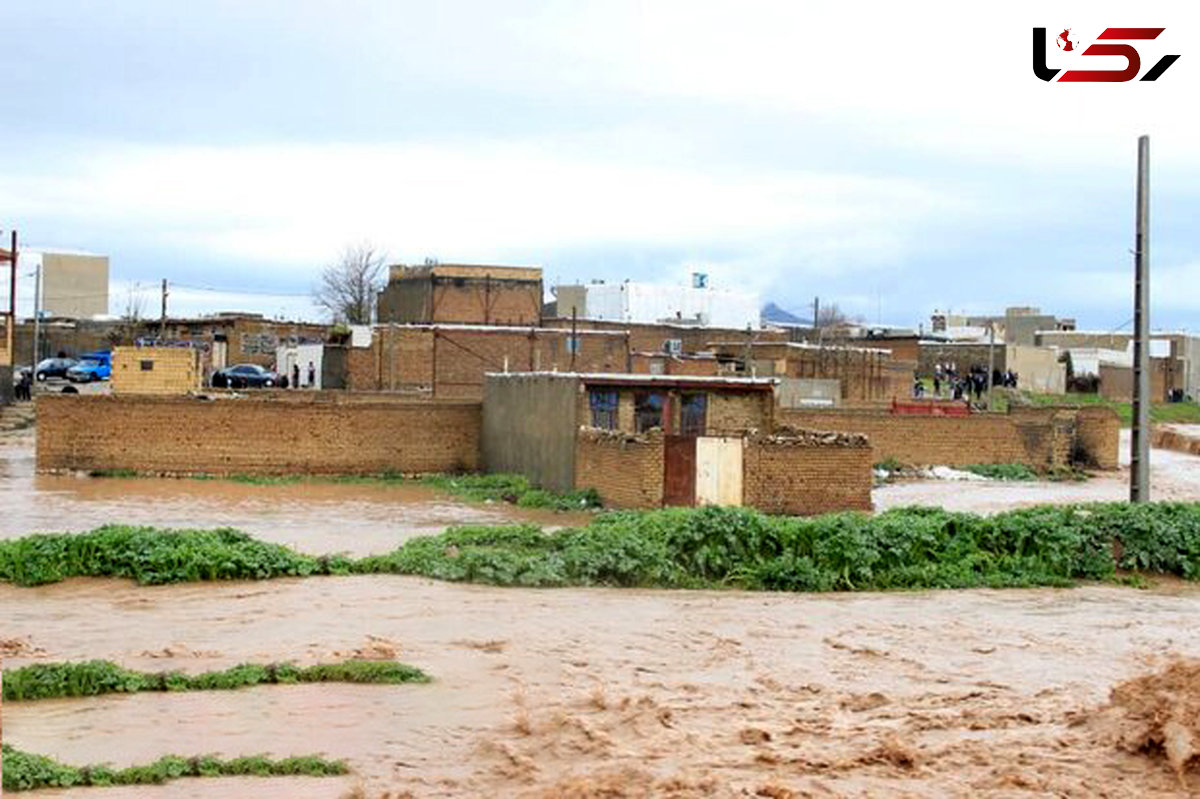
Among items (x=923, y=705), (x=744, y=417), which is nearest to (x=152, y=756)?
(x=923, y=705)

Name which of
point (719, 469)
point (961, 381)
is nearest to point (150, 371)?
point (719, 469)

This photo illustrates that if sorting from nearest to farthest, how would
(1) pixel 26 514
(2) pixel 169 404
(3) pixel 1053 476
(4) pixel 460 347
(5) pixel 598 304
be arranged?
(1) pixel 26 514, (2) pixel 169 404, (3) pixel 1053 476, (4) pixel 460 347, (5) pixel 598 304

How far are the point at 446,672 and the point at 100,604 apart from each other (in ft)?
19.1

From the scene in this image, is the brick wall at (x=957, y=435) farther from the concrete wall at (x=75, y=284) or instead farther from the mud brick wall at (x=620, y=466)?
the concrete wall at (x=75, y=284)

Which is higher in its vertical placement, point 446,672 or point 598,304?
point 598,304

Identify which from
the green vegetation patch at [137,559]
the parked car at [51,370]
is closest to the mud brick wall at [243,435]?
the green vegetation patch at [137,559]

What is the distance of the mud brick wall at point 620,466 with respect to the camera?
103ft

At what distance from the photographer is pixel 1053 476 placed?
47969 mm

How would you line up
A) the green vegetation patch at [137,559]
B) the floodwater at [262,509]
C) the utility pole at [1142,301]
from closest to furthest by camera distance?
the green vegetation patch at [137,559] < the utility pole at [1142,301] < the floodwater at [262,509]

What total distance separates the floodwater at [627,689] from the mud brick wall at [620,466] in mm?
11723

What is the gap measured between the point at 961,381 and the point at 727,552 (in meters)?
61.5

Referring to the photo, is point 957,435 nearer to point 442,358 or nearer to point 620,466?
point 620,466

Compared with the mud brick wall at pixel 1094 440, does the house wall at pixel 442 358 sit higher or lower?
higher

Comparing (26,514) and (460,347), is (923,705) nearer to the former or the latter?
(26,514)
